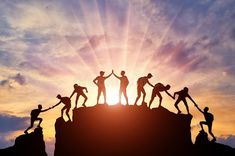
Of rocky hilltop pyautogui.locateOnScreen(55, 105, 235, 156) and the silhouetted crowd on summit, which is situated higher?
the silhouetted crowd on summit

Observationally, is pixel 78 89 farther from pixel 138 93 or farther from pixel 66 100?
pixel 138 93

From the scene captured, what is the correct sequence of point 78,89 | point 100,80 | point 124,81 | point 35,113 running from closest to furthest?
1. point 124,81
2. point 100,80
3. point 78,89
4. point 35,113

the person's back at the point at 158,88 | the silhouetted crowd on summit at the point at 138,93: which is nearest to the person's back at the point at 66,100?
the silhouetted crowd on summit at the point at 138,93

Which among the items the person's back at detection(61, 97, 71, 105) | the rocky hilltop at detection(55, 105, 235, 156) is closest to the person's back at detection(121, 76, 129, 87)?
the rocky hilltop at detection(55, 105, 235, 156)

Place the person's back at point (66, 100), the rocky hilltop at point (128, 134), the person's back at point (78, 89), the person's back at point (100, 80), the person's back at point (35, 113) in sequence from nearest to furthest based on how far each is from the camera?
the person's back at point (100, 80) → the person's back at point (78, 89) → the person's back at point (66, 100) → the rocky hilltop at point (128, 134) → the person's back at point (35, 113)

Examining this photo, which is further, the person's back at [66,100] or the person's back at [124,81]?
the person's back at [66,100]

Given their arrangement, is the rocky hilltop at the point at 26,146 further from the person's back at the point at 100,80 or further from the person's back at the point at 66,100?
the person's back at the point at 100,80

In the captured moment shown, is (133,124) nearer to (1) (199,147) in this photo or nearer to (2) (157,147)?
(2) (157,147)

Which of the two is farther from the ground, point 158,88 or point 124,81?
point 124,81

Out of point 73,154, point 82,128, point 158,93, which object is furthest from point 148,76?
point 73,154

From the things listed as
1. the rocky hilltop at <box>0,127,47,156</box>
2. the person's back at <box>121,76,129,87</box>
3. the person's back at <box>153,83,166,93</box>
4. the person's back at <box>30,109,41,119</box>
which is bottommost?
the rocky hilltop at <box>0,127,47,156</box>

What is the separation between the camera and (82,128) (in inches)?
1155

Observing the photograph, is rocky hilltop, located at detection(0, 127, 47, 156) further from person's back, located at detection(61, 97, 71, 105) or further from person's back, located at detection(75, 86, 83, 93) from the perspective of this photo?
person's back, located at detection(75, 86, 83, 93)

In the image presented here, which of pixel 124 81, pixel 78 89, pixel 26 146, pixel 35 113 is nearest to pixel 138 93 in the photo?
pixel 124 81
